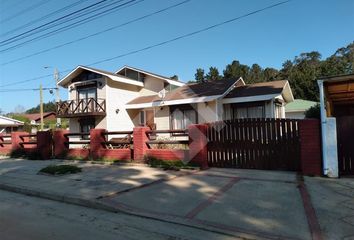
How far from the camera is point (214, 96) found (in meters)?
Answer: 19.2

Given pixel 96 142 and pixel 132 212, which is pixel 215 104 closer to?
pixel 96 142

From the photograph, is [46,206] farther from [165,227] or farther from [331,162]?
[331,162]

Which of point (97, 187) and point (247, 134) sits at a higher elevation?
point (247, 134)

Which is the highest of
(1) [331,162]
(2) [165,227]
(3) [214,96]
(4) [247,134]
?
(3) [214,96]

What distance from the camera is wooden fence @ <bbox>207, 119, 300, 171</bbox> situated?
9609 mm

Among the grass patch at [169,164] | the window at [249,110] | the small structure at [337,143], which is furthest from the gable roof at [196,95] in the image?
the small structure at [337,143]

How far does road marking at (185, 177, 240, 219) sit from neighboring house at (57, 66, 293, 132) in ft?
36.6

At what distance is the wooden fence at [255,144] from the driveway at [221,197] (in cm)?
45

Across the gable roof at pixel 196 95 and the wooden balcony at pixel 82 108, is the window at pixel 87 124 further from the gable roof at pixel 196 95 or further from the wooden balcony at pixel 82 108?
the gable roof at pixel 196 95

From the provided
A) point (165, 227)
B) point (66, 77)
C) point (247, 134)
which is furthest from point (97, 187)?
point (66, 77)

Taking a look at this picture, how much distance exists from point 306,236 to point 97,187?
561 cm

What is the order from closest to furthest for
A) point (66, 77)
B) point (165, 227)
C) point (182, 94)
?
point (165, 227), point (182, 94), point (66, 77)

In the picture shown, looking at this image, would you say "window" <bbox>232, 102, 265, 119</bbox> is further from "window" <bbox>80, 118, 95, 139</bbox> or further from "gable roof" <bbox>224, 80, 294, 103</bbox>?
"window" <bbox>80, 118, 95, 139</bbox>

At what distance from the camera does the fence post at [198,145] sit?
11023 mm
